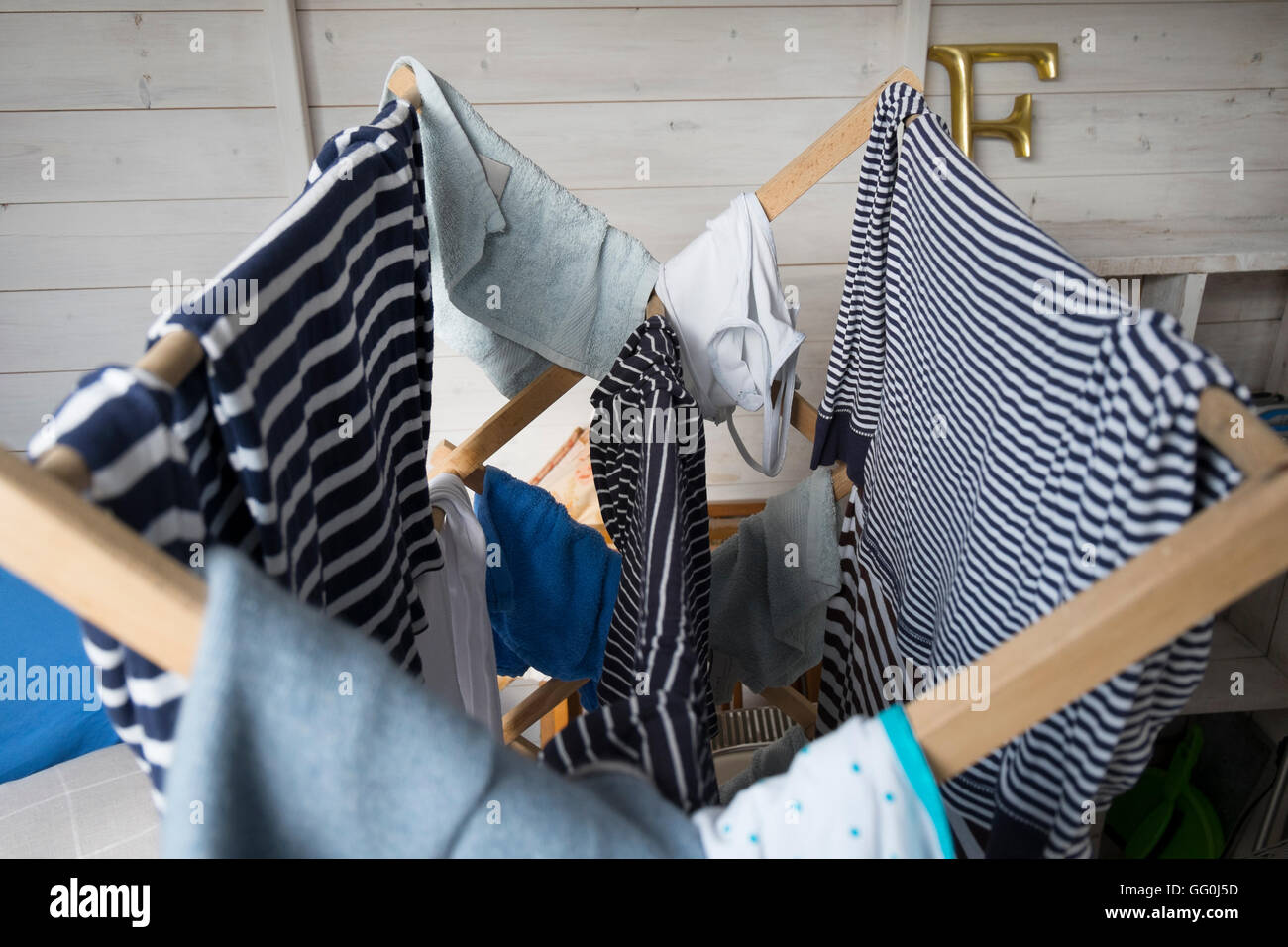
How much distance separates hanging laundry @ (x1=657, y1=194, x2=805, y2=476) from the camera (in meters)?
0.92

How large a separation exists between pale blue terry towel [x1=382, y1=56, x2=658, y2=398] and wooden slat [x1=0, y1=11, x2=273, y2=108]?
0.59 m

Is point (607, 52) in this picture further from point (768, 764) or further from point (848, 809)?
point (848, 809)

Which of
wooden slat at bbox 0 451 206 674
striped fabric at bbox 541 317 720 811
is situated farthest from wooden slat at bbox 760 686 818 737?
wooden slat at bbox 0 451 206 674

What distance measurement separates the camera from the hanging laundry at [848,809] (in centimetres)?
37

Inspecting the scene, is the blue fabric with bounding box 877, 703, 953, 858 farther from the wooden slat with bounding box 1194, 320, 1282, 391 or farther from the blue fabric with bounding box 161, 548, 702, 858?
the wooden slat with bounding box 1194, 320, 1282, 391

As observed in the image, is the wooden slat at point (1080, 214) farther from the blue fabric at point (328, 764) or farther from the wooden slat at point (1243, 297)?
the blue fabric at point (328, 764)

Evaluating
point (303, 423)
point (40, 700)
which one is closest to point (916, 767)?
point (303, 423)

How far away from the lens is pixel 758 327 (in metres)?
0.91

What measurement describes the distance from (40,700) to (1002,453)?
3.25 ft

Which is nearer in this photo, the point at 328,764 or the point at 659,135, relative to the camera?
the point at 328,764

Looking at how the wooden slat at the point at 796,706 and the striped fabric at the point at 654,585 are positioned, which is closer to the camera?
the striped fabric at the point at 654,585

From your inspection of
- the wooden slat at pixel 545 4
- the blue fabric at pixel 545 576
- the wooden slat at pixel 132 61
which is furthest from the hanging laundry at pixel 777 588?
the wooden slat at pixel 132 61

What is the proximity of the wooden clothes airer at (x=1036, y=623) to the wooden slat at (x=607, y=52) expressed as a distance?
1.14 meters

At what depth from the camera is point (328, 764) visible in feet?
1.08
